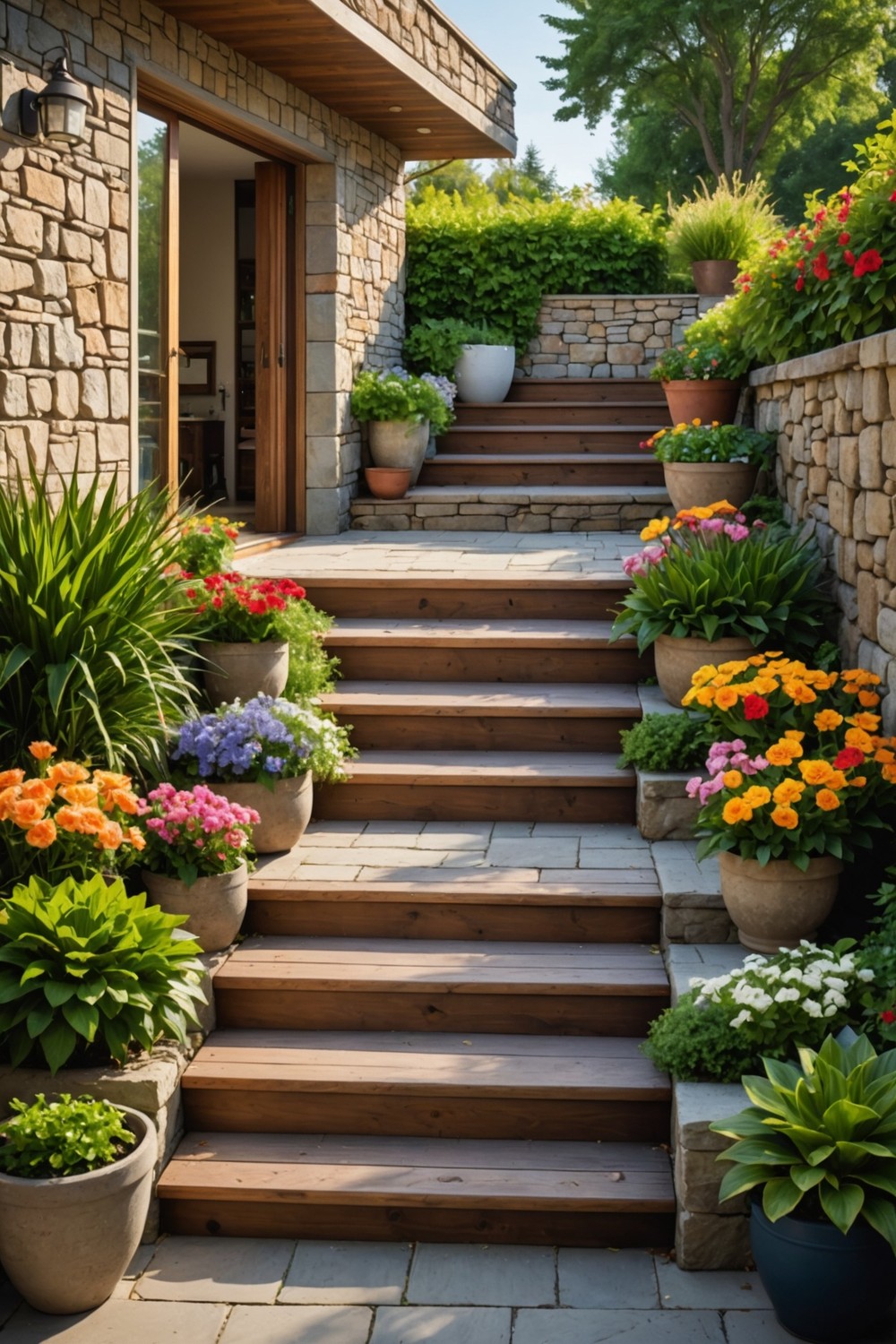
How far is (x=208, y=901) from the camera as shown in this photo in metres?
4.29

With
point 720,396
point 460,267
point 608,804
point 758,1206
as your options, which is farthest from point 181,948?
point 460,267

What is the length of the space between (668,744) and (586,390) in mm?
6272

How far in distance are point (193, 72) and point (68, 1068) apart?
479 cm

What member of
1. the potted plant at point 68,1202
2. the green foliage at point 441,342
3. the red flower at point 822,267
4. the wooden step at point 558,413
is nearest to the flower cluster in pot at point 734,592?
the red flower at point 822,267

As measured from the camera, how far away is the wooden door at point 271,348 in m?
8.31

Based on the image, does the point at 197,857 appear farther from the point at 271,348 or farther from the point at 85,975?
→ the point at 271,348

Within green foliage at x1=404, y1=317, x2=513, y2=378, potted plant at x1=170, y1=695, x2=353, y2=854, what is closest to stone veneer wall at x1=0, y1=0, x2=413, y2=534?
potted plant at x1=170, y1=695, x2=353, y2=854

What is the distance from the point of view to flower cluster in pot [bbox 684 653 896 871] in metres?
3.96

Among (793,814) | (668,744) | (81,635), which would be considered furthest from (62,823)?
(668,744)

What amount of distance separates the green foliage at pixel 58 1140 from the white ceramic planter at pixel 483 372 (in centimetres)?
777

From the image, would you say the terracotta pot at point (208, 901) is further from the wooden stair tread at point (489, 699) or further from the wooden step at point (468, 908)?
the wooden stair tread at point (489, 699)

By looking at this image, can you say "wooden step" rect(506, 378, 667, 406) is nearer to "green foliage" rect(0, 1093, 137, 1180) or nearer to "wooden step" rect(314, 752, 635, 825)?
"wooden step" rect(314, 752, 635, 825)

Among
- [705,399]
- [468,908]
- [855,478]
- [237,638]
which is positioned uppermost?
[705,399]

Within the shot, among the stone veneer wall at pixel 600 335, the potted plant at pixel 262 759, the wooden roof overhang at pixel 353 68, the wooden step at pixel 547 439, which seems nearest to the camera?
the potted plant at pixel 262 759
